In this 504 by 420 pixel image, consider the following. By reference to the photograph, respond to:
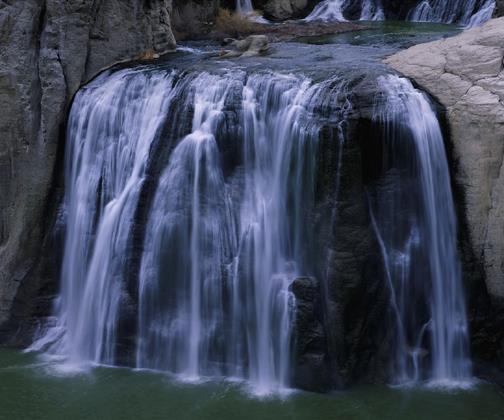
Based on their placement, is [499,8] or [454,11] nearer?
[499,8]

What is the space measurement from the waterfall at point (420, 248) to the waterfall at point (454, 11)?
11.1 m

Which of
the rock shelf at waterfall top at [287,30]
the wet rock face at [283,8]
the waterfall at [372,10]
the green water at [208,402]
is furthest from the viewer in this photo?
the wet rock face at [283,8]

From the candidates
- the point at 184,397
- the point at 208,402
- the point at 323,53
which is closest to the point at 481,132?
the point at 208,402

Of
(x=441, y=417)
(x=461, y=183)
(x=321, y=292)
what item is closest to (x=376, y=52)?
(x=461, y=183)

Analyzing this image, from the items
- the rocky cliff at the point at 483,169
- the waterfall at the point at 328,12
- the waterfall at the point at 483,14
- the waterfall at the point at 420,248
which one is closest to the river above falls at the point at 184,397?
the waterfall at the point at 420,248

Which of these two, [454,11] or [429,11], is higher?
[429,11]

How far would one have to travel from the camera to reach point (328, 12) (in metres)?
22.1

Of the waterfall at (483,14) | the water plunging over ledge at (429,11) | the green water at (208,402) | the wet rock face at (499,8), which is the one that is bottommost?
the green water at (208,402)

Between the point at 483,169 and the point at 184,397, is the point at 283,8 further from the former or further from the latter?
the point at 184,397

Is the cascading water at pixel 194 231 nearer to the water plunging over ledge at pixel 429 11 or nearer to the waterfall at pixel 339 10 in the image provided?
the water plunging over ledge at pixel 429 11

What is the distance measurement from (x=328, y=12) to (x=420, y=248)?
49.3 ft

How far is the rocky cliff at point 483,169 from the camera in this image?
27.6ft

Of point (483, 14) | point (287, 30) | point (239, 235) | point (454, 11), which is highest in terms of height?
point (454, 11)

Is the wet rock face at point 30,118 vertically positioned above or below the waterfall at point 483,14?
below
